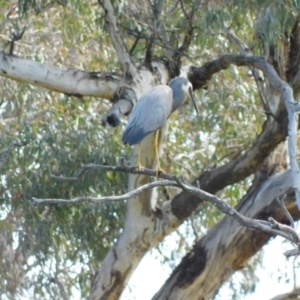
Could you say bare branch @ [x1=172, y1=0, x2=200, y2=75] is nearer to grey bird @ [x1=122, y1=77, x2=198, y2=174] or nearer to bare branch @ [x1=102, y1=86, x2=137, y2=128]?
bare branch @ [x1=102, y1=86, x2=137, y2=128]

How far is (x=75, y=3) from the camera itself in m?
8.60

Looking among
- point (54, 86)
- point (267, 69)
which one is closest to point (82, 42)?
point (54, 86)

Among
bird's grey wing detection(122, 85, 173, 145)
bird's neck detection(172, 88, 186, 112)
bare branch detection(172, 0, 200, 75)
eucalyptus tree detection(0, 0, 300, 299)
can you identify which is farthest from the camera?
bare branch detection(172, 0, 200, 75)

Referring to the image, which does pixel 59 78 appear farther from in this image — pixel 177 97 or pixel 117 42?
pixel 177 97

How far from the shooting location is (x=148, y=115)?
600 centimetres

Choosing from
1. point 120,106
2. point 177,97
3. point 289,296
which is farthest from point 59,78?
point 289,296

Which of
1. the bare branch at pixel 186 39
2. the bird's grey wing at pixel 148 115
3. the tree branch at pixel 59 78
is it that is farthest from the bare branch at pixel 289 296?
the bird's grey wing at pixel 148 115

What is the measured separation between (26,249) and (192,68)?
2.88 m

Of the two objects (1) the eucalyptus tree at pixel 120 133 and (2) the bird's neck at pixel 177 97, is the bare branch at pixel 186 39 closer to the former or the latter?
(1) the eucalyptus tree at pixel 120 133

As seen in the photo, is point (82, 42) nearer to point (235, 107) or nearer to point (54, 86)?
point (235, 107)

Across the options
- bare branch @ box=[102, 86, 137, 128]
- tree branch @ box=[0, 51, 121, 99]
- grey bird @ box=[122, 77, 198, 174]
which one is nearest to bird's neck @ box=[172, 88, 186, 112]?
grey bird @ box=[122, 77, 198, 174]

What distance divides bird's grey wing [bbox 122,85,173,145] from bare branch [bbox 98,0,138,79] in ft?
4.37

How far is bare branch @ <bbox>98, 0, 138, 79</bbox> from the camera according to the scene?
7781 mm

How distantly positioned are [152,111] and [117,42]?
1.92m
